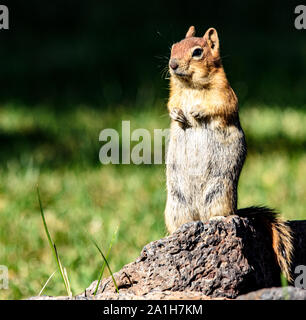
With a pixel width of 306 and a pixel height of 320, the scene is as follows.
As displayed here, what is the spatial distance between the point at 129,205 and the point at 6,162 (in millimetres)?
1721

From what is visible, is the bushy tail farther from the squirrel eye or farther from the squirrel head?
the squirrel eye

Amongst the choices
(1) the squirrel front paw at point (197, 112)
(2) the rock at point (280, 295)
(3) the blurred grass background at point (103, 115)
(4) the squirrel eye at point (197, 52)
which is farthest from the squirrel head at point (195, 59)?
(2) the rock at point (280, 295)

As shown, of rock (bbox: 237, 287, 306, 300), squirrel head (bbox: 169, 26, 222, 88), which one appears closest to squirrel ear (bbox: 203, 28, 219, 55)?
squirrel head (bbox: 169, 26, 222, 88)

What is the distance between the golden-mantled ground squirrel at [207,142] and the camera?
10.9 feet

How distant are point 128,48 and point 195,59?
26.8 ft

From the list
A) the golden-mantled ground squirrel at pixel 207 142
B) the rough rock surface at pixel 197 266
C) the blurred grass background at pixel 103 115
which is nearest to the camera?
the rough rock surface at pixel 197 266

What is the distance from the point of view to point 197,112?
3344 millimetres

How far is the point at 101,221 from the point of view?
5.77 metres

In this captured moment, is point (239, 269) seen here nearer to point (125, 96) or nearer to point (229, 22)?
point (125, 96)

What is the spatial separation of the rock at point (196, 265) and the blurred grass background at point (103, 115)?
126cm

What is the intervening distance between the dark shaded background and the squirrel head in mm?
3937

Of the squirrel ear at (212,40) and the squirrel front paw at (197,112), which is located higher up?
the squirrel ear at (212,40)

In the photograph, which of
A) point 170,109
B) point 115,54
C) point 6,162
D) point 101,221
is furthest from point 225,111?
point 115,54

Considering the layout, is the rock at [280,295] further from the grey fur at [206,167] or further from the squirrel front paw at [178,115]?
the squirrel front paw at [178,115]
